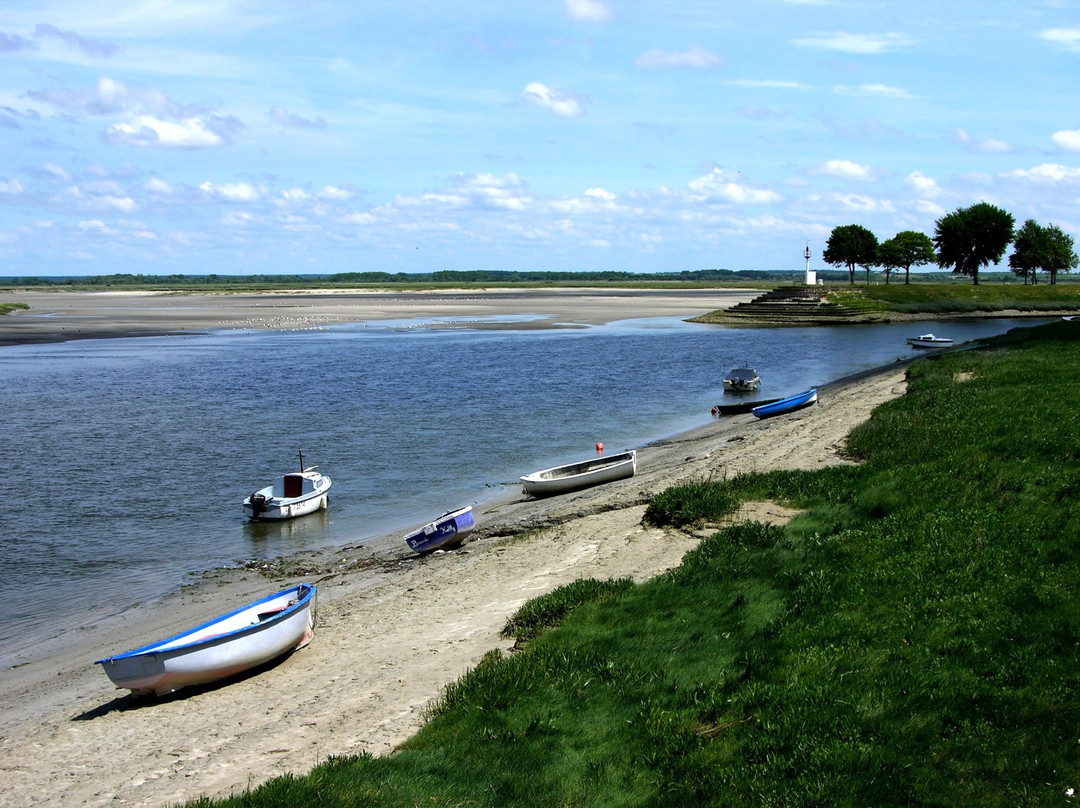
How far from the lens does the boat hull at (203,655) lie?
1240 cm

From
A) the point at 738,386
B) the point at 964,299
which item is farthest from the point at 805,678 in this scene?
the point at 964,299

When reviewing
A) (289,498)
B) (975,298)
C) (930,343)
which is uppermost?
(975,298)

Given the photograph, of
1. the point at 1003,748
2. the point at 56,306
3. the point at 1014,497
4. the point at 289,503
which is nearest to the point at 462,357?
the point at 289,503

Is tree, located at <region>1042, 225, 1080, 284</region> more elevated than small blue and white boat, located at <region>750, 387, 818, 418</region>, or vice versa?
tree, located at <region>1042, 225, 1080, 284</region>

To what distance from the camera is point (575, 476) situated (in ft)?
84.2

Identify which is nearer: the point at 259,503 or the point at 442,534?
the point at 442,534

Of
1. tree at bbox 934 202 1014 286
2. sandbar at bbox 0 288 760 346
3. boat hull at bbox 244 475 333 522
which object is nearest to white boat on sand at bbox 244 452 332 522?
boat hull at bbox 244 475 333 522

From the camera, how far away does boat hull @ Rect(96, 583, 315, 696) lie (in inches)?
488

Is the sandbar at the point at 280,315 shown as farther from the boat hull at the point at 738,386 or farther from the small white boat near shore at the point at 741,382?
the boat hull at the point at 738,386

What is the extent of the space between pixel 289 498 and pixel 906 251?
5593 inches

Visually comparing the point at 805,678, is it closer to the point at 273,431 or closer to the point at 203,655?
the point at 203,655

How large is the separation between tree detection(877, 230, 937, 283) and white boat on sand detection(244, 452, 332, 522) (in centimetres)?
13685

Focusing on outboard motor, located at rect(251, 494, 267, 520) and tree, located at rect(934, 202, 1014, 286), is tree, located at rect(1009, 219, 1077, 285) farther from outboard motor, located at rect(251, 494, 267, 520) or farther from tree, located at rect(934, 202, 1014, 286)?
outboard motor, located at rect(251, 494, 267, 520)

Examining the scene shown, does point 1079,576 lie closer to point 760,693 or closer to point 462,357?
point 760,693
